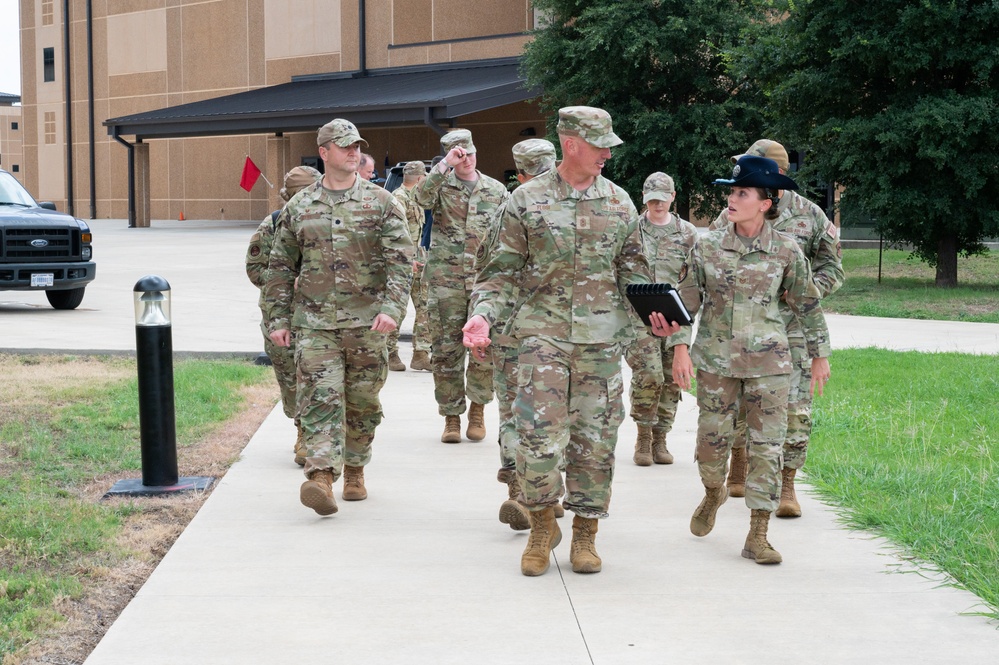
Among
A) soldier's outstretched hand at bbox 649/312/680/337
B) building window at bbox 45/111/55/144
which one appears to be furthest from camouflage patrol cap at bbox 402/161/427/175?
building window at bbox 45/111/55/144

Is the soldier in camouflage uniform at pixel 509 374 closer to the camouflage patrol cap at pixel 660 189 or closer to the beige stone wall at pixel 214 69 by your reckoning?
the camouflage patrol cap at pixel 660 189

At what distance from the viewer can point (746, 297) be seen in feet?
18.9

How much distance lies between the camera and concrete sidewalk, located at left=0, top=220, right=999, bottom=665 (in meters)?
4.55

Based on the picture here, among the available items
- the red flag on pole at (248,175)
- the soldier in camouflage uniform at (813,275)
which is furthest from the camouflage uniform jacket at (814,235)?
the red flag on pole at (248,175)

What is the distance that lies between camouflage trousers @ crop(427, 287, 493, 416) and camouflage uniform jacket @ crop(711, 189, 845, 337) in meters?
2.56

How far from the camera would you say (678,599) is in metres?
5.18

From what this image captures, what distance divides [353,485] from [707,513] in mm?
2126

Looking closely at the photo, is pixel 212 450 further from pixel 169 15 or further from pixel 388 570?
pixel 169 15

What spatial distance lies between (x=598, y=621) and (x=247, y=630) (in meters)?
1.38

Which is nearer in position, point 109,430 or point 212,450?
point 212,450

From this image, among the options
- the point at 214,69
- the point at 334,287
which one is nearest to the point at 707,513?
the point at 334,287

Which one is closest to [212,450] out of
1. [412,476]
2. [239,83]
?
[412,476]

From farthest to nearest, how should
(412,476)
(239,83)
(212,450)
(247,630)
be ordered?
(239,83)
(212,450)
(412,476)
(247,630)

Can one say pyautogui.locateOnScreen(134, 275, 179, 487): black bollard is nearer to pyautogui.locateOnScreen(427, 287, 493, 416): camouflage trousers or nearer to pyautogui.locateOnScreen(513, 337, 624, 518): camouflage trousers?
pyautogui.locateOnScreen(427, 287, 493, 416): camouflage trousers
